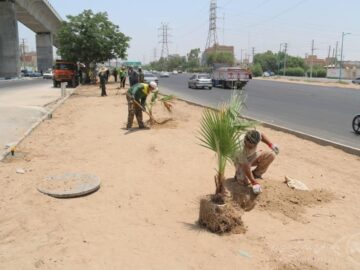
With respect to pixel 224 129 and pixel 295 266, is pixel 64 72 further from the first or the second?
pixel 295 266

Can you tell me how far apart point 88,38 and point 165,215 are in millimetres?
37402

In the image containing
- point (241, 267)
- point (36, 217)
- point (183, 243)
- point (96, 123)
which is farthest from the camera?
point (96, 123)

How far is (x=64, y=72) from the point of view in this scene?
3650cm

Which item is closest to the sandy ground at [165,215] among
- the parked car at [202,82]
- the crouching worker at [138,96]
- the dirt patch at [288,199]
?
the dirt patch at [288,199]

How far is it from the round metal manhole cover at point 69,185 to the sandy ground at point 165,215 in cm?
13

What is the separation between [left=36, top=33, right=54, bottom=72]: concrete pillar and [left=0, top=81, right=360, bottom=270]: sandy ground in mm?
69573

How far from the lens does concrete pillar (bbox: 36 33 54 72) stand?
241 feet

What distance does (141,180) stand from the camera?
22.6 feet

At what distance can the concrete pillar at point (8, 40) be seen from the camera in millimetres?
48156

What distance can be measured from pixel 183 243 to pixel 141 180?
2.40 m

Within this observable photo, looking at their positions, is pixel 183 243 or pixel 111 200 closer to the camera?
pixel 183 243

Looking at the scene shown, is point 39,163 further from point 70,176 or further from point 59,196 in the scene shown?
point 59,196

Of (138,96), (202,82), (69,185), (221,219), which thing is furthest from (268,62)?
(221,219)

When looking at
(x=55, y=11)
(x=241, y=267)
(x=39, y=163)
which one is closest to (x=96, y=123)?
(x=39, y=163)
